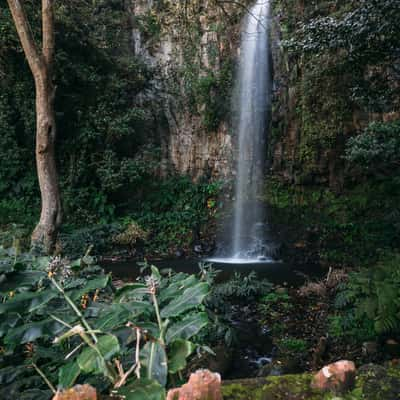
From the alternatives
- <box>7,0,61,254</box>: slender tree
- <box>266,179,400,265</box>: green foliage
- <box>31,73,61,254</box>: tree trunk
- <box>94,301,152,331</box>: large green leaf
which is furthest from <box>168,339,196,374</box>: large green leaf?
<box>266,179,400,265</box>: green foliage

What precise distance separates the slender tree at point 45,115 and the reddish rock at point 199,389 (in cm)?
459

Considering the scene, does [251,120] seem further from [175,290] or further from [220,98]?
[175,290]

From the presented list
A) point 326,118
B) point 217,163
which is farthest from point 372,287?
point 217,163

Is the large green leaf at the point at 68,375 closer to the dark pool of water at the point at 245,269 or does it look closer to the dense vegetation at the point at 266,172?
the dense vegetation at the point at 266,172

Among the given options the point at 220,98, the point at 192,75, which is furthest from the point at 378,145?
the point at 192,75

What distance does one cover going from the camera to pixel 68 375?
0.87 metres

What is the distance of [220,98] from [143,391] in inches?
422

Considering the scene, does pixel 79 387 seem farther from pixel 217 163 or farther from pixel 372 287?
pixel 217 163

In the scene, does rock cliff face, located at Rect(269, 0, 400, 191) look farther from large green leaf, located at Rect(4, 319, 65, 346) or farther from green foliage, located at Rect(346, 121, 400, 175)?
large green leaf, located at Rect(4, 319, 65, 346)

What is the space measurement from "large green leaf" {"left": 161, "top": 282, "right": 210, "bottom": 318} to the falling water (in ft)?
29.5

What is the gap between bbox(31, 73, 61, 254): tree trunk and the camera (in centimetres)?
513

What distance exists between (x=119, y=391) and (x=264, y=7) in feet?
38.9

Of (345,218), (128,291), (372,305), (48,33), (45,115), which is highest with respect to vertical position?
(48,33)

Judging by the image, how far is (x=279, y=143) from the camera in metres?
9.95
